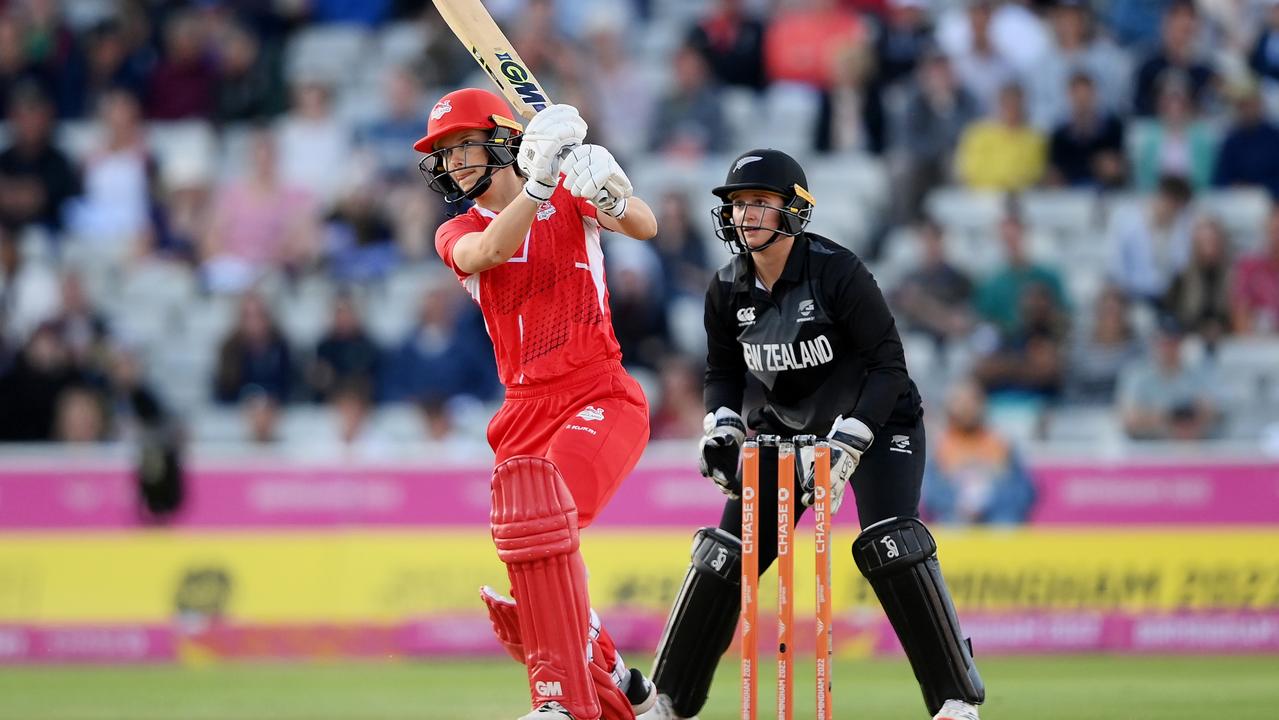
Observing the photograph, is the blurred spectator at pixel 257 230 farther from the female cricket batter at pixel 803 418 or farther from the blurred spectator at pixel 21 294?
the female cricket batter at pixel 803 418

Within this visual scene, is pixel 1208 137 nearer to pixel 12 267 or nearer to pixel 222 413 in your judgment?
pixel 222 413

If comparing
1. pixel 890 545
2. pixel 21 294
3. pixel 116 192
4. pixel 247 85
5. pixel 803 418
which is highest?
pixel 247 85

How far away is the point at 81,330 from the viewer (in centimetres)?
1453

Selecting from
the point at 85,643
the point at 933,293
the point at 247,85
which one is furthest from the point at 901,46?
the point at 85,643

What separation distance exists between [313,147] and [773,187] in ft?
32.1

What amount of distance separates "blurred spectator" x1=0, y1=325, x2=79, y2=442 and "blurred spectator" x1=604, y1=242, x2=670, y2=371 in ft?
13.7

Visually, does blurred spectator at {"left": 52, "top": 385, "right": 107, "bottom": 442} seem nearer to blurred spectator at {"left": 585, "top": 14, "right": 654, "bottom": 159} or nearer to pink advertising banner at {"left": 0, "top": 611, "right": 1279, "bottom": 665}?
pink advertising banner at {"left": 0, "top": 611, "right": 1279, "bottom": 665}

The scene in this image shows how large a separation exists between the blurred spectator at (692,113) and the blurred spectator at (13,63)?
5.94m

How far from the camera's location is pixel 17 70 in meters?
16.8

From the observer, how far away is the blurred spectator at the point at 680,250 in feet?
45.4

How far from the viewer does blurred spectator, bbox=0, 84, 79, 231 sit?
1572cm

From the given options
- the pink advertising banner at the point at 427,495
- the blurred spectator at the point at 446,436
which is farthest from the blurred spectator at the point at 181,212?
the blurred spectator at the point at 446,436

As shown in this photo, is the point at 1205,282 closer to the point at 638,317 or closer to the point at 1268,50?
the point at 1268,50

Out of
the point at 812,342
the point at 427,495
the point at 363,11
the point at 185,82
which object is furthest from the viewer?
the point at 363,11
